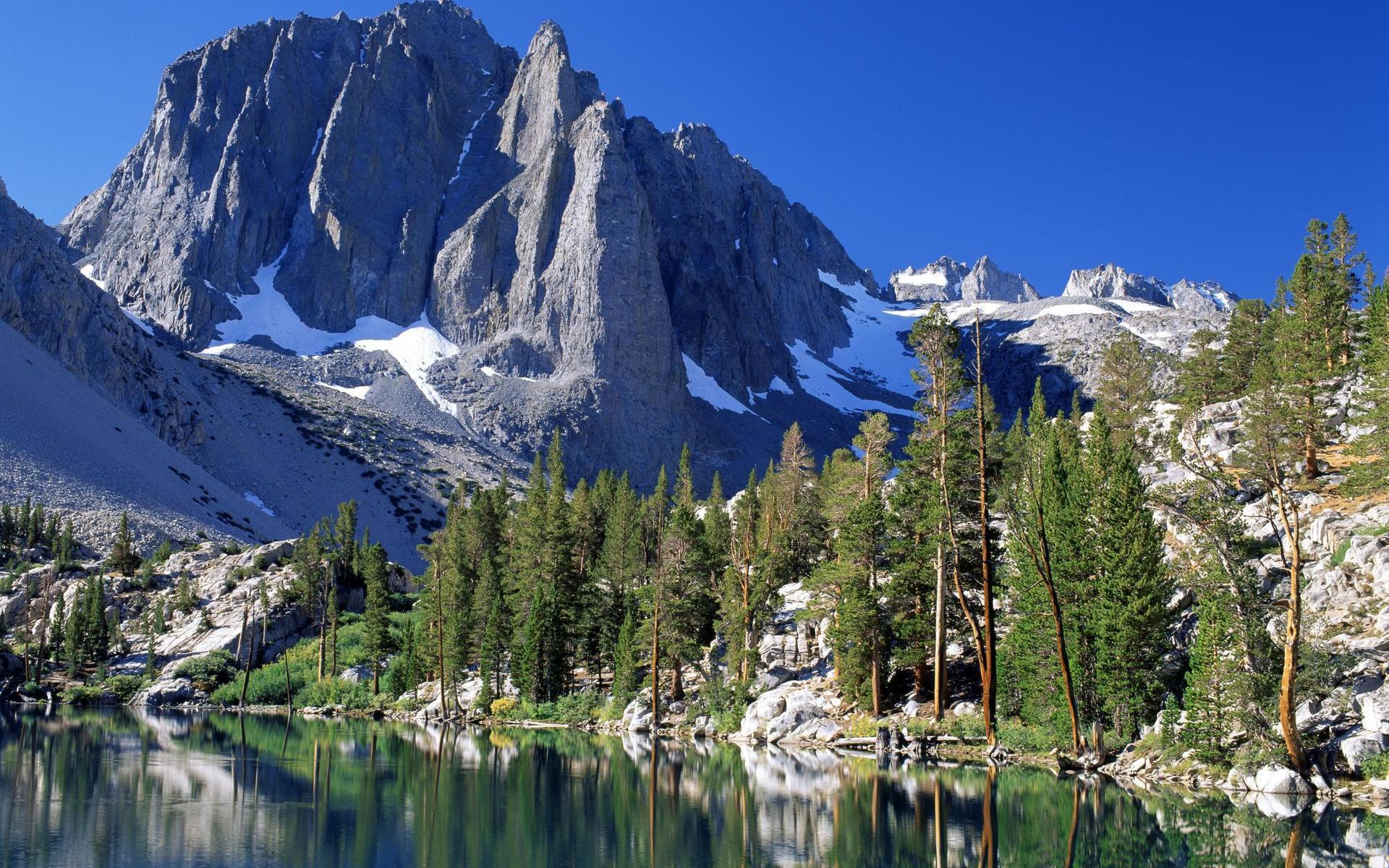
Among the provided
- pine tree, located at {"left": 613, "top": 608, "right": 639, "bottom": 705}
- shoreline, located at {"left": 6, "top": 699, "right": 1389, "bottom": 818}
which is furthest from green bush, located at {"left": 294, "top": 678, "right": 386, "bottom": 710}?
pine tree, located at {"left": 613, "top": 608, "right": 639, "bottom": 705}

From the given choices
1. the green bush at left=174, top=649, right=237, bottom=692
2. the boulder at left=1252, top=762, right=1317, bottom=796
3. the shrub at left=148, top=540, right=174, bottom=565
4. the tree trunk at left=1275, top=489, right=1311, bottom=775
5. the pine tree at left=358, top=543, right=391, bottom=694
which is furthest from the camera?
the shrub at left=148, top=540, right=174, bottom=565

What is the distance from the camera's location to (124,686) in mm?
73000

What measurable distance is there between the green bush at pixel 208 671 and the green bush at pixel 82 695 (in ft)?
16.8

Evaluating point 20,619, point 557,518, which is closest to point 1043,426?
point 557,518

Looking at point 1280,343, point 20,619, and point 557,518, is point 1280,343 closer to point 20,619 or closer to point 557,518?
point 557,518

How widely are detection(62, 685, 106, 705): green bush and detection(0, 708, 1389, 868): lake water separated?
39198 millimetres

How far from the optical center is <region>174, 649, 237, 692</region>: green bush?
73.4 m

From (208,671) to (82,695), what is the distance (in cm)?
814

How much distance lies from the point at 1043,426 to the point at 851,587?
2433cm

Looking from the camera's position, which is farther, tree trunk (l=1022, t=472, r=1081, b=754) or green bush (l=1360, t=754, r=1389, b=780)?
tree trunk (l=1022, t=472, r=1081, b=754)

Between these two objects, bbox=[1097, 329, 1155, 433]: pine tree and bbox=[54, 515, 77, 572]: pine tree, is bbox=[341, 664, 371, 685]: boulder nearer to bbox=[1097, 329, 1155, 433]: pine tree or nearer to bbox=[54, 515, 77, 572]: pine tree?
bbox=[54, 515, 77, 572]: pine tree

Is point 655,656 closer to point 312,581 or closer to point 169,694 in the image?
point 312,581

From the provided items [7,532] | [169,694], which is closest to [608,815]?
[169,694]

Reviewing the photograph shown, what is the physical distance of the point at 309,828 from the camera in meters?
20.8
